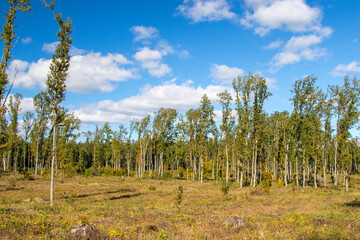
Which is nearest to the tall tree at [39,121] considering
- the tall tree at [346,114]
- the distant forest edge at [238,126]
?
the distant forest edge at [238,126]

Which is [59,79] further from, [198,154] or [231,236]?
[198,154]

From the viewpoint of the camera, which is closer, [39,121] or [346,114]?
[346,114]

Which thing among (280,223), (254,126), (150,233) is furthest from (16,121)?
(280,223)

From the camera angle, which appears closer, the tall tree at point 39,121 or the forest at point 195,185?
the forest at point 195,185

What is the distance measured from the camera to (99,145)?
6291 cm

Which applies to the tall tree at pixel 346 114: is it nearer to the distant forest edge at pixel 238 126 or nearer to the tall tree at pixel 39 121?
the distant forest edge at pixel 238 126

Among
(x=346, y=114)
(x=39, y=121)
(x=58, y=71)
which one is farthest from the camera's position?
(x=39, y=121)

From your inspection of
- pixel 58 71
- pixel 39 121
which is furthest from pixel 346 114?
pixel 39 121

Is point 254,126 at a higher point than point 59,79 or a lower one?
lower

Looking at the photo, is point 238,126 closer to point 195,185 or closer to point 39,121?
point 195,185

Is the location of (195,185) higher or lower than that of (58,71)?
lower

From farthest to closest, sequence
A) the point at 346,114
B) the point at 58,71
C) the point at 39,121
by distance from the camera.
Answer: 1. the point at 39,121
2. the point at 346,114
3. the point at 58,71

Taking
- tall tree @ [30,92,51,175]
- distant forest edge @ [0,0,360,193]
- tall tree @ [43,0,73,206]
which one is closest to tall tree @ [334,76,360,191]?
distant forest edge @ [0,0,360,193]

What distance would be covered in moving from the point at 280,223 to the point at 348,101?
30.9m
